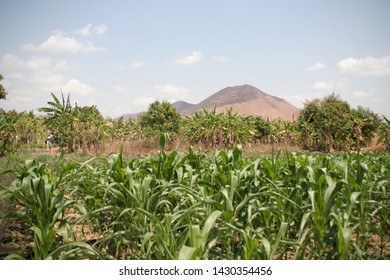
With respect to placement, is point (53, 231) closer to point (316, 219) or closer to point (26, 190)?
point (26, 190)

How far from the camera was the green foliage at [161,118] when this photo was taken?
21.5m

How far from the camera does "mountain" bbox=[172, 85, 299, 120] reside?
83125mm

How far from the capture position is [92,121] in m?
17.2

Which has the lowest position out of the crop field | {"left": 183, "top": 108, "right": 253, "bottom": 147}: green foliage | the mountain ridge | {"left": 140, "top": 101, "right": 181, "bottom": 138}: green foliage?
the crop field

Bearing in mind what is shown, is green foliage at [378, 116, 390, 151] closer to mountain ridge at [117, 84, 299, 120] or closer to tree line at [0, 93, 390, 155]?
tree line at [0, 93, 390, 155]

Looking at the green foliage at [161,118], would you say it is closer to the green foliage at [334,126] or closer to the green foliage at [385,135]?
the green foliage at [334,126]

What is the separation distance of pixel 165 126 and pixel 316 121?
8.54 m

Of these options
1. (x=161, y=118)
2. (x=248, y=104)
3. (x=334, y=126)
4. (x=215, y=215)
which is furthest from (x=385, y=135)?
(x=248, y=104)

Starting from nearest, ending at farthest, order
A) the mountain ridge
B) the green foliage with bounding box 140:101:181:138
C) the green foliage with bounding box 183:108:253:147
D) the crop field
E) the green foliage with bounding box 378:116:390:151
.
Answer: the crop field
the green foliage with bounding box 378:116:390:151
the green foliage with bounding box 183:108:253:147
the green foliage with bounding box 140:101:181:138
the mountain ridge

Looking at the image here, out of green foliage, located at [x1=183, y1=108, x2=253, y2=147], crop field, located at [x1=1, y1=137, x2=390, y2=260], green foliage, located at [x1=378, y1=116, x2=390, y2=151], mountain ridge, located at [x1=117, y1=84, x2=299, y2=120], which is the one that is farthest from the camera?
mountain ridge, located at [x1=117, y1=84, x2=299, y2=120]

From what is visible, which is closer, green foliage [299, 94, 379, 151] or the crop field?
the crop field

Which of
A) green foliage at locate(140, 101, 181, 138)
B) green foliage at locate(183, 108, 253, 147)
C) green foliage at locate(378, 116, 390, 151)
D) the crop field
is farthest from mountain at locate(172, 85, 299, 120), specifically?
the crop field

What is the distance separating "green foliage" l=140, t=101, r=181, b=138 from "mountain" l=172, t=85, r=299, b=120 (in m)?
53.6

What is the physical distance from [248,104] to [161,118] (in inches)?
2692
